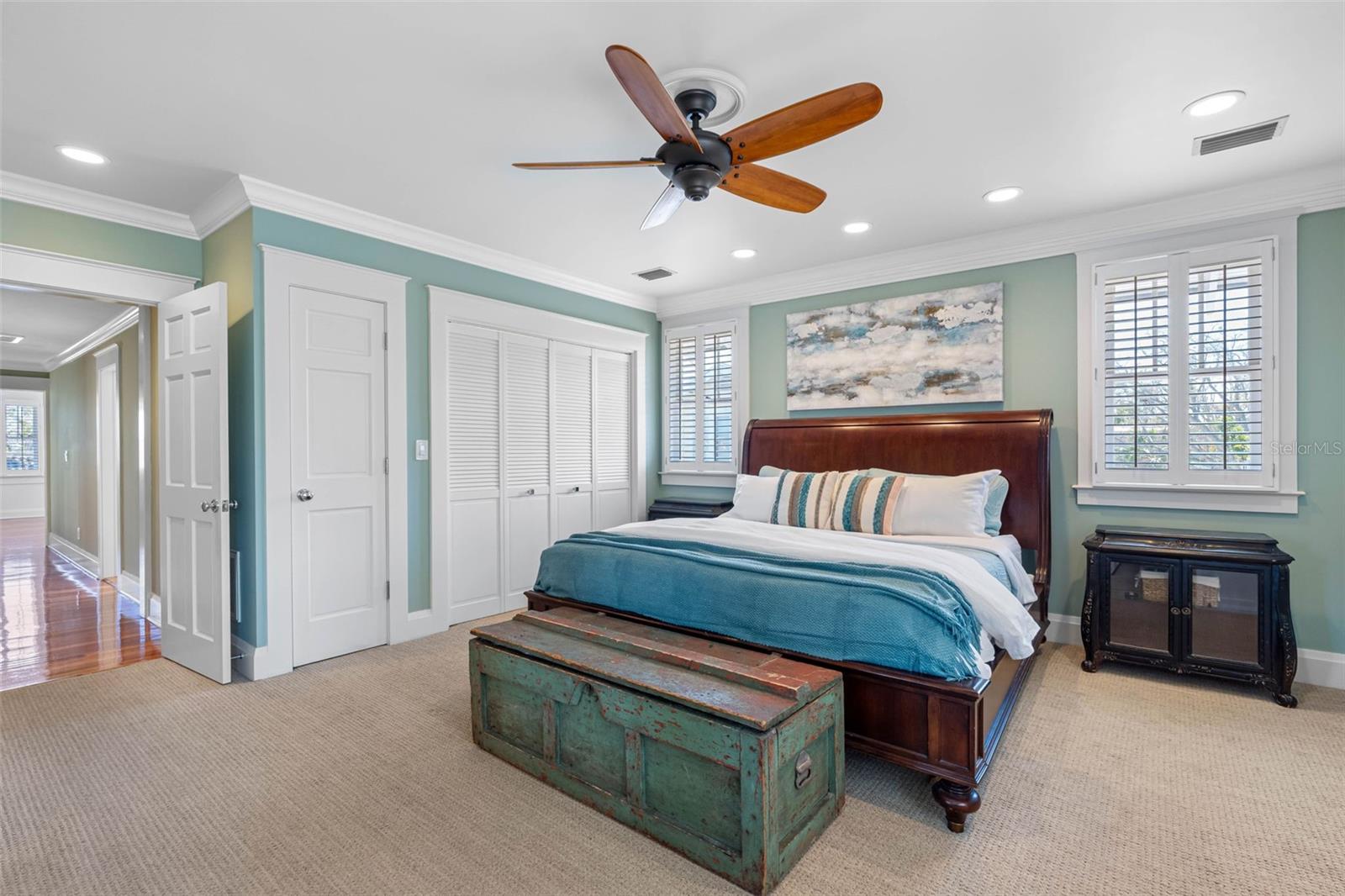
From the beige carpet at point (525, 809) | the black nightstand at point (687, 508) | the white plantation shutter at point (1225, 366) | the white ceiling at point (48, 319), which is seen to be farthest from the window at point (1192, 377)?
the white ceiling at point (48, 319)

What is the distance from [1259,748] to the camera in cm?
251

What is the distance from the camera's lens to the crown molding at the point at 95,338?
508 centimetres

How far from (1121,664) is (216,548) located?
486 cm

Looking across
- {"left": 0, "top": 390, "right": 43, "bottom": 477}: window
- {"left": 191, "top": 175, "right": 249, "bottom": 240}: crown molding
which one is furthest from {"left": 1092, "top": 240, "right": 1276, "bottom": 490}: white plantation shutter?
{"left": 0, "top": 390, "right": 43, "bottom": 477}: window

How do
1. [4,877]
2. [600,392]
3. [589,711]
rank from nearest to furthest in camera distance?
[4,877] → [589,711] → [600,392]

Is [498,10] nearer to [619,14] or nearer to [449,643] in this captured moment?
[619,14]

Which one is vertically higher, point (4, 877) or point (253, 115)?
point (253, 115)

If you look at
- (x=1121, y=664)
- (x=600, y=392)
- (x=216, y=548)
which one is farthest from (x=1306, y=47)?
(x=216, y=548)

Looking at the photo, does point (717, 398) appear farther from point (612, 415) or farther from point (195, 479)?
point (195, 479)

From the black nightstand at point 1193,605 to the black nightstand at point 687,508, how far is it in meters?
2.50

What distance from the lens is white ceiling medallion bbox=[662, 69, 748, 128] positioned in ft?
7.46

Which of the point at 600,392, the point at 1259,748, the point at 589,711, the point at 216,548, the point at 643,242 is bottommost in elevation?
the point at 1259,748

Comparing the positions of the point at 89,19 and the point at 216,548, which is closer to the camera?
the point at 89,19

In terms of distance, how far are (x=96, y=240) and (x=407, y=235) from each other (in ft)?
5.18
